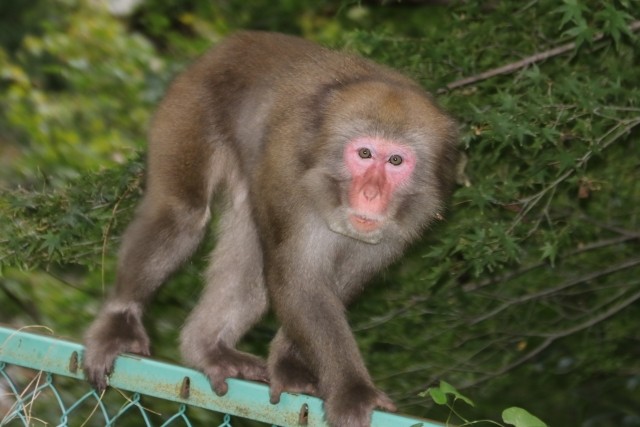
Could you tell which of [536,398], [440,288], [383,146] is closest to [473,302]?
[440,288]

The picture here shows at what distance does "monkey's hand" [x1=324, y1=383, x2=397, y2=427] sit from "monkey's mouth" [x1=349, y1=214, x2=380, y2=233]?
0.55m

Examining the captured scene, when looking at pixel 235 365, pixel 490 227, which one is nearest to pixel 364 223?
pixel 235 365

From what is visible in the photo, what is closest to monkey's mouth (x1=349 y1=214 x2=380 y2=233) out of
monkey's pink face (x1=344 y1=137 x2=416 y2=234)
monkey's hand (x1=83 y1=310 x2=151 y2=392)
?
monkey's pink face (x1=344 y1=137 x2=416 y2=234)

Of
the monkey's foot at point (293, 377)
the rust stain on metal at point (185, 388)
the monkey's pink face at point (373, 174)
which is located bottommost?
the rust stain on metal at point (185, 388)

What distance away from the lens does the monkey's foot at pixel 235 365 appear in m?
4.12

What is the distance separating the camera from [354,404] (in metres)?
3.50

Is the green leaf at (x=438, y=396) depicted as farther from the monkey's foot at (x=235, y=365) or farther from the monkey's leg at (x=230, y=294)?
the monkey's leg at (x=230, y=294)

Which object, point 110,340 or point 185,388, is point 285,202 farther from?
point 185,388

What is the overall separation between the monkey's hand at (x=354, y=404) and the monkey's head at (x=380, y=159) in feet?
1.83

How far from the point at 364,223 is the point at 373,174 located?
183mm

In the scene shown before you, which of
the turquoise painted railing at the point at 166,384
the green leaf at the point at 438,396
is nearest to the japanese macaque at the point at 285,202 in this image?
the turquoise painted railing at the point at 166,384

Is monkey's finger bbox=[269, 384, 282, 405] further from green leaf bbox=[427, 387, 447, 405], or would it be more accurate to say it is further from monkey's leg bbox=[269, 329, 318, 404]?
monkey's leg bbox=[269, 329, 318, 404]

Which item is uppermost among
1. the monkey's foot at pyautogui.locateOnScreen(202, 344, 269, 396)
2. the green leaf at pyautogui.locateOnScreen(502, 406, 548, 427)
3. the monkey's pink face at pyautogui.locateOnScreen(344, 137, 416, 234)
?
the monkey's pink face at pyautogui.locateOnScreen(344, 137, 416, 234)

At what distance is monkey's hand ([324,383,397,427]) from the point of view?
343 centimetres
